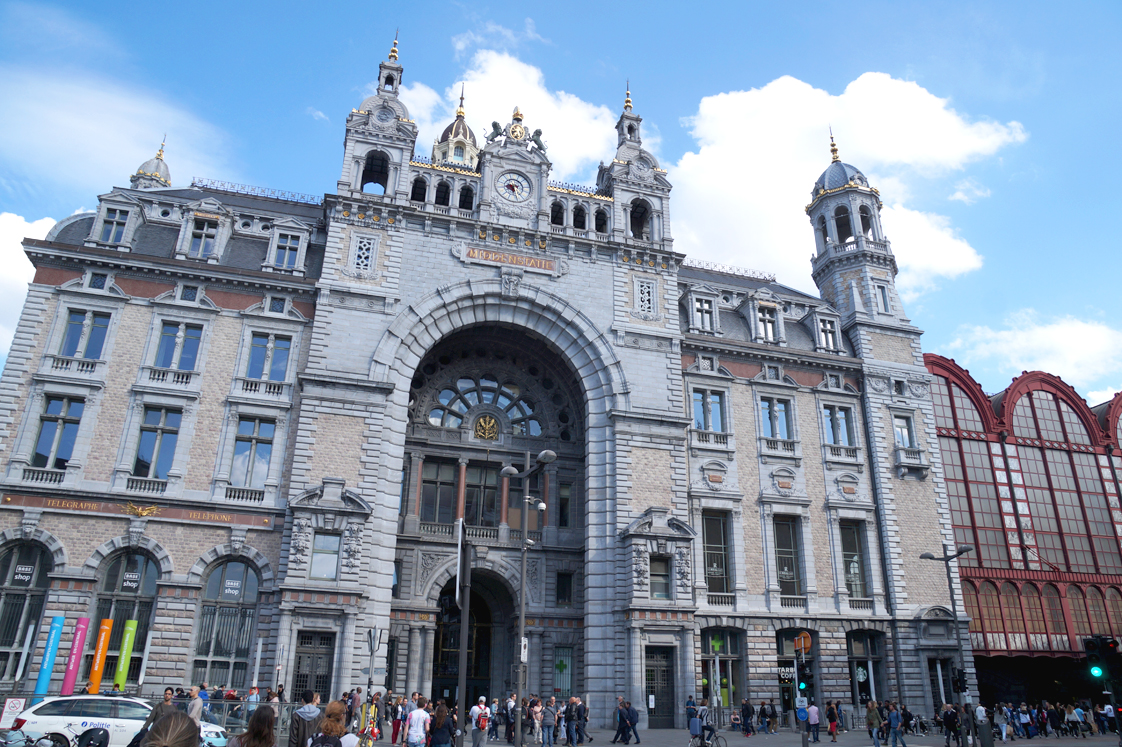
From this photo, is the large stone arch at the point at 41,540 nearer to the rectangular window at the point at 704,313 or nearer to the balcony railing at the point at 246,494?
the balcony railing at the point at 246,494

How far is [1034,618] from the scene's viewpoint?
45.7 metres

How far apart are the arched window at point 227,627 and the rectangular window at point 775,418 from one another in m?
25.4

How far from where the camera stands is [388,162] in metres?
38.6

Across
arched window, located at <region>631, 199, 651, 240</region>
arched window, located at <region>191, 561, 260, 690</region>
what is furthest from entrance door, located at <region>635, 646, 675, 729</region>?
arched window, located at <region>631, 199, 651, 240</region>

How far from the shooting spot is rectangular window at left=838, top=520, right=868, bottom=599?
39.1 m

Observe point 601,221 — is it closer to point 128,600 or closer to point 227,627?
point 227,627

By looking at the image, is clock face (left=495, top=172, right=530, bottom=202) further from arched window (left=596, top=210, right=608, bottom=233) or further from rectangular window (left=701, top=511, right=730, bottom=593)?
rectangular window (left=701, top=511, right=730, bottom=593)

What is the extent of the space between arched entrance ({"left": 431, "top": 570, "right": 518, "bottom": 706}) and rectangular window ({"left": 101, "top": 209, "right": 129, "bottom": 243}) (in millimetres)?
21750

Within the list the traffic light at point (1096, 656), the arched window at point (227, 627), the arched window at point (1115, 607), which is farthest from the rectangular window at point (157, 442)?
the arched window at point (1115, 607)

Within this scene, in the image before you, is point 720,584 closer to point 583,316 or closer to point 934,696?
point 934,696

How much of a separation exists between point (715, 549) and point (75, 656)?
87.9ft

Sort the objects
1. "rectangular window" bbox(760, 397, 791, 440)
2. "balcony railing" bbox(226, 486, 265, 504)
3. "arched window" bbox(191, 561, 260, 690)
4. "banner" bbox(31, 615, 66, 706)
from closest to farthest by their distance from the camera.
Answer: "banner" bbox(31, 615, 66, 706) < "arched window" bbox(191, 561, 260, 690) < "balcony railing" bbox(226, 486, 265, 504) < "rectangular window" bbox(760, 397, 791, 440)

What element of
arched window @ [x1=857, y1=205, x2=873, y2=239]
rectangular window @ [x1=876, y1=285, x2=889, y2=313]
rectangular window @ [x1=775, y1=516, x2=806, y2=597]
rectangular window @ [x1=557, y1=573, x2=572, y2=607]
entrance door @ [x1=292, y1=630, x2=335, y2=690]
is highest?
arched window @ [x1=857, y1=205, x2=873, y2=239]

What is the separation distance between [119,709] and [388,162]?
27286 mm
